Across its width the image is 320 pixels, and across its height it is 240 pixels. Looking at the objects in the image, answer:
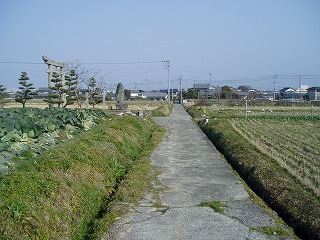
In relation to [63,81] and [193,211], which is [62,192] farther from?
[63,81]

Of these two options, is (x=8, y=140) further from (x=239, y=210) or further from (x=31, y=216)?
(x=239, y=210)

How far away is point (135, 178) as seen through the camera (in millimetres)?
7934

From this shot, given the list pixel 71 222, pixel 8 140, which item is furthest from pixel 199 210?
pixel 8 140

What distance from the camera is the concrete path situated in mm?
4961

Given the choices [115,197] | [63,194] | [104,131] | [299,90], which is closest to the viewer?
[63,194]

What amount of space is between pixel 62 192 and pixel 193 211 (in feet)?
6.75

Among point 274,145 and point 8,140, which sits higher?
point 8,140

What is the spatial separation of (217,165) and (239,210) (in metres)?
4.06

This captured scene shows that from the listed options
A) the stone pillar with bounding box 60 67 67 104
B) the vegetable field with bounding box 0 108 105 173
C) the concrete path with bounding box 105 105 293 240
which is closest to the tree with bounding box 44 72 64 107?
the stone pillar with bounding box 60 67 67 104

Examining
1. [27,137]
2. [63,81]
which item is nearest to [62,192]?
[27,137]

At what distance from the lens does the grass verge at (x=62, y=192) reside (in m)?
4.15

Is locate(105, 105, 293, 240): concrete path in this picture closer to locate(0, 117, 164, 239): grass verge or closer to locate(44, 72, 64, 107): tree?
locate(0, 117, 164, 239): grass verge

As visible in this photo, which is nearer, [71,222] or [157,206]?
[71,222]

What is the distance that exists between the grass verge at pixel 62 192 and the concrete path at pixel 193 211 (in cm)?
58
